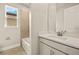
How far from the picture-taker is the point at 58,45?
132 centimetres

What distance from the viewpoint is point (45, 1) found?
1.53 m

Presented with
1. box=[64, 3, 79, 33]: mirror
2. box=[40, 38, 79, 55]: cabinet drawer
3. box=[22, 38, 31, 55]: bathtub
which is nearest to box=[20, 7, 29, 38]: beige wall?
box=[22, 38, 31, 55]: bathtub

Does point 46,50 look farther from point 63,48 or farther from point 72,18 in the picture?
point 72,18

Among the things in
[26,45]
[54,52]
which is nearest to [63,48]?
[54,52]

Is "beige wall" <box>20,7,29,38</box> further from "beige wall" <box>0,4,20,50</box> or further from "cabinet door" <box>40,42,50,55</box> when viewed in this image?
"cabinet door" <box>40,42,50,55</box>

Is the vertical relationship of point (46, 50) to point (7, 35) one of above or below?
below

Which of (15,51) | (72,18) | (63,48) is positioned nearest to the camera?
(63,48)

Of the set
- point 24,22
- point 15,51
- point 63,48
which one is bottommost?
point 15,51

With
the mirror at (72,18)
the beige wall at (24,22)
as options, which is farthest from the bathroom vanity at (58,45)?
the beige wall at (24,22)

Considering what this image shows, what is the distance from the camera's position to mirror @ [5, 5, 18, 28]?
1.56 metres

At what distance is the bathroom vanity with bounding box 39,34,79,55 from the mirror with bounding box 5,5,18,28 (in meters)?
0.43

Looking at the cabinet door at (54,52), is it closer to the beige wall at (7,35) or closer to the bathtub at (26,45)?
the bathtub at (26,45)

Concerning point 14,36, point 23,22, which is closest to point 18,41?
point 14,36

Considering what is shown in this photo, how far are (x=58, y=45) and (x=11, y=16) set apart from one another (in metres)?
0.78
